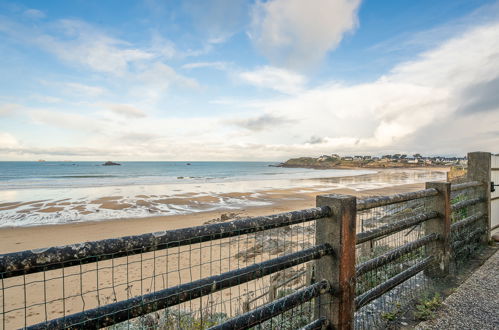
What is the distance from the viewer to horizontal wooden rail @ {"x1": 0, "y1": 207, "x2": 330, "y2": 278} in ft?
4.23

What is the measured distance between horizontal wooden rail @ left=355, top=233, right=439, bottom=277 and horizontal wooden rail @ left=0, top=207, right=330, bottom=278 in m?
1.06

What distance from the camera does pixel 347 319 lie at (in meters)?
2.37

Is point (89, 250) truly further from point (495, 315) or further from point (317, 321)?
point (495, 315)

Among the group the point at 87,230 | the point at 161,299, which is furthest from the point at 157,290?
the point at 87,230

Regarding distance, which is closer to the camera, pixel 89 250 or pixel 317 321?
pixel 89 250

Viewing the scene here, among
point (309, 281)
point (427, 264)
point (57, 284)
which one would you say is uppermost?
point (427, 264)

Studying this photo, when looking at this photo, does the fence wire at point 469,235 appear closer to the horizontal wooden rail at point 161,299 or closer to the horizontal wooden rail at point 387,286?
the horizontal wooden rail at point 387,286

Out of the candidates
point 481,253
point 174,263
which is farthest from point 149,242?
point 174,263

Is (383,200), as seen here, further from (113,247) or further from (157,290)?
(157,290)

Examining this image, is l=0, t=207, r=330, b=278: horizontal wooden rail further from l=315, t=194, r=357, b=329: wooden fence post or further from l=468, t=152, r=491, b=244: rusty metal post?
l=468, t=152, r=491, b=244: rusty metal post

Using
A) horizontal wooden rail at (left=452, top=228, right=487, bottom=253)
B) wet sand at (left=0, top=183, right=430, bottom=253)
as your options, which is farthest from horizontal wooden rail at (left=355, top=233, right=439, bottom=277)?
wet sand at (left=0, top=183, right=430, bottom=253)

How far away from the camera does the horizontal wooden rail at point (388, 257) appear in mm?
2688

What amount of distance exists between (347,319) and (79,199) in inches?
962

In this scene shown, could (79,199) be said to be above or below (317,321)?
below
